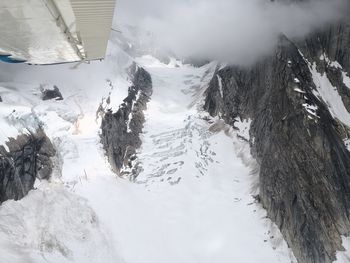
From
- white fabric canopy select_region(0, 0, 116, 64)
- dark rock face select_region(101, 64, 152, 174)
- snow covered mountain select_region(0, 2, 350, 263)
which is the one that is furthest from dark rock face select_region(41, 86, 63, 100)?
white fabric canopy select_region(0, 0, 116, 64)

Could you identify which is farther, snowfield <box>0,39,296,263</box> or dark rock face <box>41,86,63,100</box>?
dark rock face <box>41,86,63,100</box>

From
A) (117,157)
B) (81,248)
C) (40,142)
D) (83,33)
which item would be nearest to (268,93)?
(117,157)

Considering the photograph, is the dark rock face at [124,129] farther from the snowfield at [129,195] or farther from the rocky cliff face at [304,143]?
the rocky cliff face at [304,143]

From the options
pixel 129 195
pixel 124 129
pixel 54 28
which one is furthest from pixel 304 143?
pixel 54 28

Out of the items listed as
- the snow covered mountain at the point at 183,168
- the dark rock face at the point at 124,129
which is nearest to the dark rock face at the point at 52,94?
the snow covered mountain at the point at 183,168

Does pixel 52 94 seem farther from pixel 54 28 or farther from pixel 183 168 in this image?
pixel 54 28

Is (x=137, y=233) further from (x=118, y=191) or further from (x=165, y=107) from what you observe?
(x=165, y=107)

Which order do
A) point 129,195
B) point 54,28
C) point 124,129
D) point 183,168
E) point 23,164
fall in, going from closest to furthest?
1. point 54,28
2. point 23,164
3. point 129,195
4. point 183,168
5. point 124,129

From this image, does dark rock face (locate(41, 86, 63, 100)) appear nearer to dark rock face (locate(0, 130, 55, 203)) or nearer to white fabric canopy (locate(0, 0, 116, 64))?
dark rock face (locate(0, 130, 55, 203))
